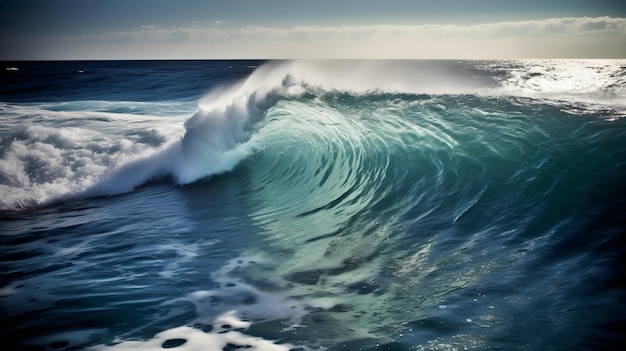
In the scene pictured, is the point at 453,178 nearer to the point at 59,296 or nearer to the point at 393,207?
the point at 393,207

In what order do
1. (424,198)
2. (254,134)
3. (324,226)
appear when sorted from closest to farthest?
(324,226) < (424,198) < (254,134)

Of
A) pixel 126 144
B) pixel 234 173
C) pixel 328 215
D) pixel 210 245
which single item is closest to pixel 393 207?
pixel 328 215

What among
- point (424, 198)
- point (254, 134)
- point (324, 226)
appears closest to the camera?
point (324, 226)

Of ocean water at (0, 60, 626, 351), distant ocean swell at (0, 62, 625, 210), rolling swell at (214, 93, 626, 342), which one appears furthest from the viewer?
distant ocean swell at (0, 62, 625, 210)

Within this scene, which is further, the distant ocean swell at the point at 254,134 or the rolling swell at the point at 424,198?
the distant ocean swell at the point at 254,134

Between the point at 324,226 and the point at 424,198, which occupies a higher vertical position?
the point at 424,198

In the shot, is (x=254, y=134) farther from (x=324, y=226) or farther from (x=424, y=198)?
(x=424, y=198)

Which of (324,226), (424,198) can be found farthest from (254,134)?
(424,198)

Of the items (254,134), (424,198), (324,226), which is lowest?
(324,226)
